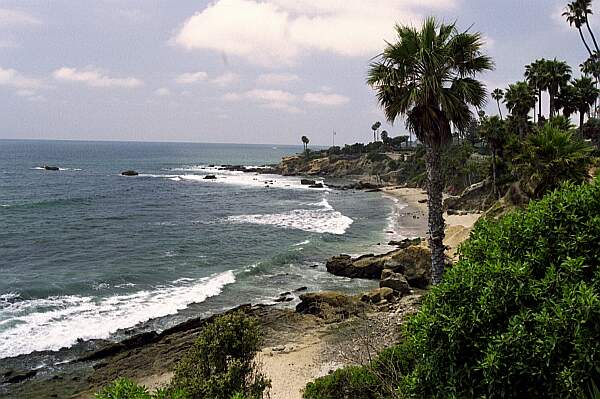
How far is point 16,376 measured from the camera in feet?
64.1

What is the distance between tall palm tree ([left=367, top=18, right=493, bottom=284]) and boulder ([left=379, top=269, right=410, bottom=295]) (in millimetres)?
17127

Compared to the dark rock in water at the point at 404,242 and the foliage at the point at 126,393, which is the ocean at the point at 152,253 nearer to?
the dark rock in water at the point at 404,242

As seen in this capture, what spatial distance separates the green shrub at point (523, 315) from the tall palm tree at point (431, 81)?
247 inches

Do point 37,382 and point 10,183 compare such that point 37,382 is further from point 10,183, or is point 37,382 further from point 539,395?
point 10,183

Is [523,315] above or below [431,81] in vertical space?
below

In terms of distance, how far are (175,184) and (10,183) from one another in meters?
29.4

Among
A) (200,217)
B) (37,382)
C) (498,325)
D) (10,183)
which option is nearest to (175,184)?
(10,183)

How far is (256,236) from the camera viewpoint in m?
47.0

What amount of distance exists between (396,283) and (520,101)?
24588mm

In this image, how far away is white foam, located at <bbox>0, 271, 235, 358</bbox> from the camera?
22.7 metres

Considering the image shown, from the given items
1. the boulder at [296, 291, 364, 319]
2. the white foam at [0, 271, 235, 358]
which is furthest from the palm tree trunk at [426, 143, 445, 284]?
the white foam at [0, 271, 235, 358]

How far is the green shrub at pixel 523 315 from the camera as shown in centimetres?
557

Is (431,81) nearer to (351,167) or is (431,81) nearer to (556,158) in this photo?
(556,158)

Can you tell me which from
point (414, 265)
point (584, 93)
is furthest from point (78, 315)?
point (584, 93)
